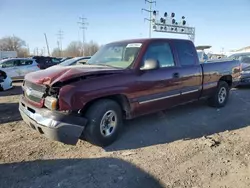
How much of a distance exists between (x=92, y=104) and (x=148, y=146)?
127 cm

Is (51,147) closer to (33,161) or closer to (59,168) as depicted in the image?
(33,161)

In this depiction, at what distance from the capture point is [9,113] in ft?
20.5

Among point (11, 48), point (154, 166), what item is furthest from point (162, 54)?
point (11, 48)

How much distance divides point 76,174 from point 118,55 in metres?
2.61

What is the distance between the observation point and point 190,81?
18.0ft

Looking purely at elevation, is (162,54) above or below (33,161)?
above

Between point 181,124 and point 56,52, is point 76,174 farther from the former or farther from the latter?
point 56,52

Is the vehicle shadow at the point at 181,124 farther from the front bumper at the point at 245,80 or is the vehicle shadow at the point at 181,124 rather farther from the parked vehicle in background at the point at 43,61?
the parked vehicle in background at the point at 43,61

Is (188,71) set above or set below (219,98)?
above

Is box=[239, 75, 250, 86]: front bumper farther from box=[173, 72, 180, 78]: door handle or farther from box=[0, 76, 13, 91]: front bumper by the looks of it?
box=[0, 76, 13, 91]: front bumper

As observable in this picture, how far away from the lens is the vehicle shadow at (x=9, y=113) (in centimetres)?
567

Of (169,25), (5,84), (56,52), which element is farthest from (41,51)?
(5,84)

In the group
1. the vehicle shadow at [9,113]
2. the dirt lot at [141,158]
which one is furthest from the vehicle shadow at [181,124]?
the vehicle shadow at [9,113]

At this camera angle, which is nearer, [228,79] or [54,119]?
[54,119]
